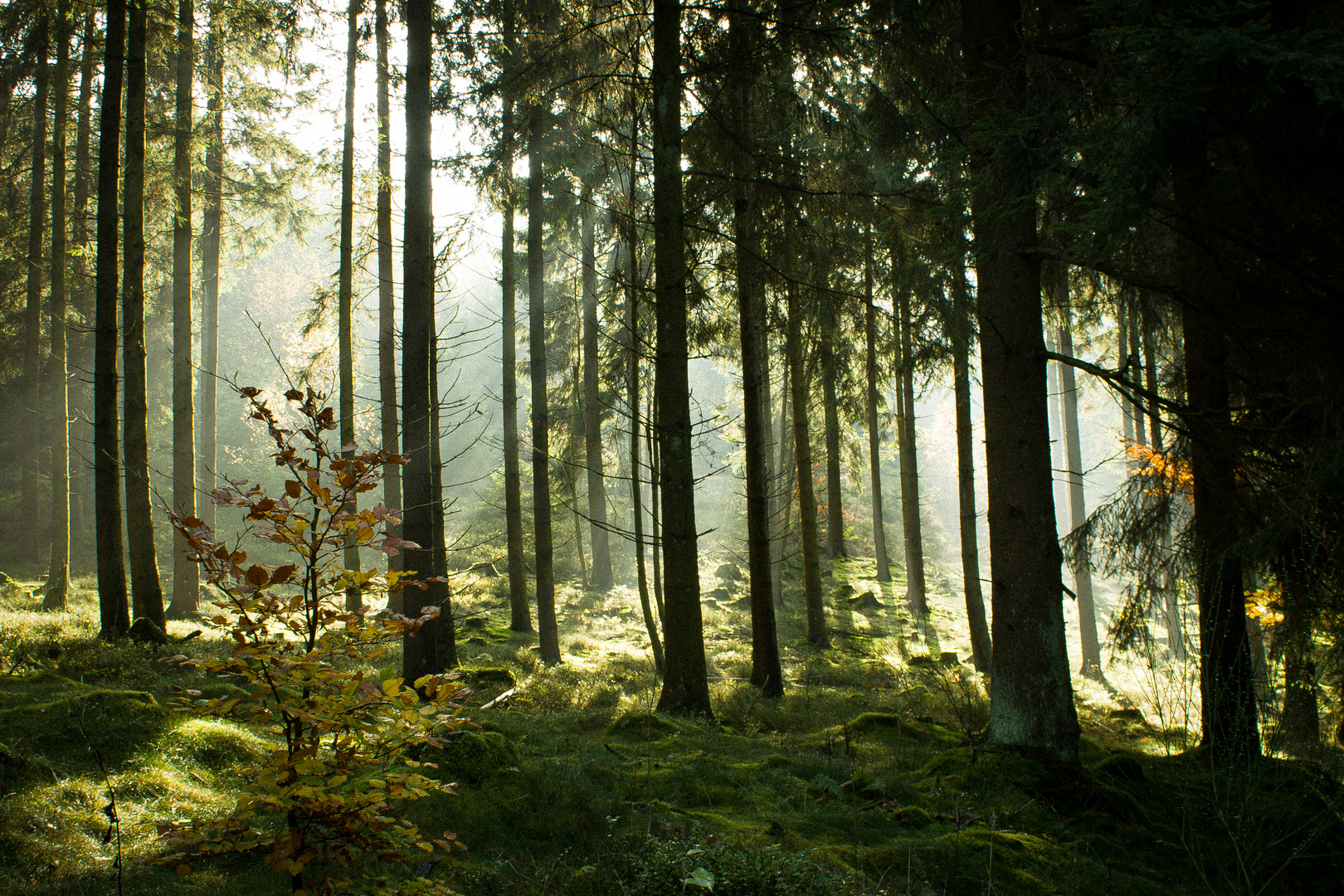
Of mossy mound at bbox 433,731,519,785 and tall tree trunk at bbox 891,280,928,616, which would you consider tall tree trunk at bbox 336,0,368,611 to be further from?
tall tree trunk at bbox 891,280,928,616

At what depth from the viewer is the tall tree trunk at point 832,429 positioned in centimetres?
959

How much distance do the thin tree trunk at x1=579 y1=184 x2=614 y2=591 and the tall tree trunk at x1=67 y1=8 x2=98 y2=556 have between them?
29.2 feet

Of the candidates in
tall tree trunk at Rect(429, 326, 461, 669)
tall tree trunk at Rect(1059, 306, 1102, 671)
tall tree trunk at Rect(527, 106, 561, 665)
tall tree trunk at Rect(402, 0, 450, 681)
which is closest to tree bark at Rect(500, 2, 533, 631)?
tall tree trunk at Rect(527, 106, 561, 665)

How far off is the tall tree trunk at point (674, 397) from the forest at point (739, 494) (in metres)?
0.05

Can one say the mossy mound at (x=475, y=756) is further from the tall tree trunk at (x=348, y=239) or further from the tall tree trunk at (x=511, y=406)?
the tall tree trunk at (x=348, y=239)

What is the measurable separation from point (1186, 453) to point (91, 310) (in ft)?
85.2

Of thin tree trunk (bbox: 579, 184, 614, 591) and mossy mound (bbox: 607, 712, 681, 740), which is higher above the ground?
thin tree trunk (bbox: 579, 184, 614, 591)

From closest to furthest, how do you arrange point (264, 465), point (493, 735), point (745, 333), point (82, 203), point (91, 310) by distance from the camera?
point (493, 735) → point (745, 333) → point (82, 203) → point (91, 310) → point (264, 465)

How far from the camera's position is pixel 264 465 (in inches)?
1293

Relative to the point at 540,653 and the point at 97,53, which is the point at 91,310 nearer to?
the point at 97,53

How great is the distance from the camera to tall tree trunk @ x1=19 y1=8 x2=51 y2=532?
11992 mm

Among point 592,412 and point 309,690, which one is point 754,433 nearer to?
point 309,690

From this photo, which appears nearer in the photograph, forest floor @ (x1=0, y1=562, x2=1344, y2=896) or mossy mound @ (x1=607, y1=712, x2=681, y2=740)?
forest floor @ (x1=0, y1=562, x2=1344, y2=896)

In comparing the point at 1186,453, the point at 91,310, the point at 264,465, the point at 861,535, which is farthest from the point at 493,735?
the point at 264,465
